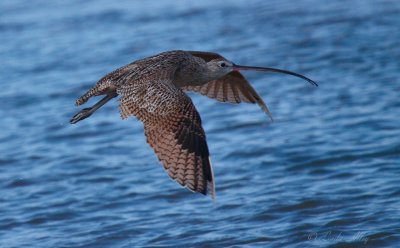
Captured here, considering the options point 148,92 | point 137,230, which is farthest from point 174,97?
point 137,230

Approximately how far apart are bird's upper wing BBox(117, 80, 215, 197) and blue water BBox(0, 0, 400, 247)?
1.07 meters

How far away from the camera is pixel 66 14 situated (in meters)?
14.9

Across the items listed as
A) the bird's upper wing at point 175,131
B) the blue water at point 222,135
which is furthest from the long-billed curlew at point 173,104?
the blue water at point 222,135

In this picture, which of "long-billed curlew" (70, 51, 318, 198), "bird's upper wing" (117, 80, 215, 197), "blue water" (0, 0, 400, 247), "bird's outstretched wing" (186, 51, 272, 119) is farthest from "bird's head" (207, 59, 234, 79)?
"blue water" (0, 0, 400, 247)

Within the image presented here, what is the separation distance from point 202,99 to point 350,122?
200 centimetres

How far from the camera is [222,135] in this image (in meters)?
9.44

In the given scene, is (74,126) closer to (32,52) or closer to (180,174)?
(32,52)

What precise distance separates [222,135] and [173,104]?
336 cm

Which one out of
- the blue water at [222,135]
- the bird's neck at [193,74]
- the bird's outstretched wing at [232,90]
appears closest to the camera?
the bird's neck at [193,74]

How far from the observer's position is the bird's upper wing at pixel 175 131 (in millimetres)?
5867

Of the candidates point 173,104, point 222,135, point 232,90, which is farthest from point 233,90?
point 222,135

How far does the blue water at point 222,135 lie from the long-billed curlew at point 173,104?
1.05 meters

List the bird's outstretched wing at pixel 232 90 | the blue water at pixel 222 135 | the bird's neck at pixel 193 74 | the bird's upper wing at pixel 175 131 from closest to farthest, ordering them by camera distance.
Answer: the bird's upper wing at pixel 175 131 < the bird's neck at pixel 193 74 < the blue water at pixel 222 135 < the bird's outstretched wing at pixel 232 90

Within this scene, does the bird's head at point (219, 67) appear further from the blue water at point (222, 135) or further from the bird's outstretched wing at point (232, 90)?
the blue water at point (222, 135)
